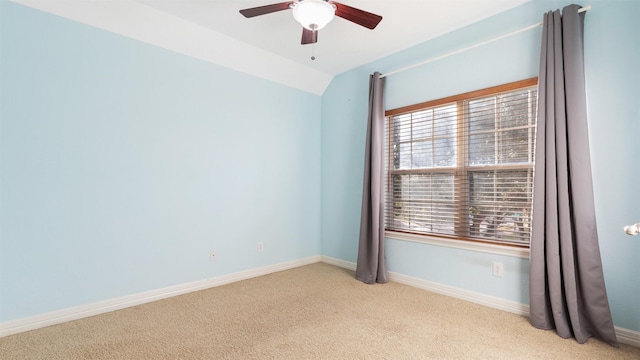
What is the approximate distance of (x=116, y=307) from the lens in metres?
2.62

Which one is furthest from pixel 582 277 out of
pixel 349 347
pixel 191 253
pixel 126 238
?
pixel 126 238

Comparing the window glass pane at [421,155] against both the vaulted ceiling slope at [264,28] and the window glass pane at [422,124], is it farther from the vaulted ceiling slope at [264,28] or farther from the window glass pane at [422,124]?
the vaulted ceiling slope at [264,28]

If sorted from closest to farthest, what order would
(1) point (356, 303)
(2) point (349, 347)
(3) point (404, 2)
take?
(2) point (349, 347)
(3) point (404, 2)
(1) point (356, 303)

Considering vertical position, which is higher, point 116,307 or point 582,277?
point 582,277

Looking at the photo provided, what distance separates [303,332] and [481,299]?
5.38 ft

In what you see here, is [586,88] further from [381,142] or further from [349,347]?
[349,347]

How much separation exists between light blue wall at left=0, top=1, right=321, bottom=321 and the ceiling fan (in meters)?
1.37

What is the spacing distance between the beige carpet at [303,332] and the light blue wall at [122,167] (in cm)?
38

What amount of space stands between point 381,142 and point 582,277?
205 centimetres

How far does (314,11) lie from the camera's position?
1.98 metres

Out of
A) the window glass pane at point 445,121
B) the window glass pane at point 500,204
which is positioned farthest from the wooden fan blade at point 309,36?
the window glass pane at point 500,204

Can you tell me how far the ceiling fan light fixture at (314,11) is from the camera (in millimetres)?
1952

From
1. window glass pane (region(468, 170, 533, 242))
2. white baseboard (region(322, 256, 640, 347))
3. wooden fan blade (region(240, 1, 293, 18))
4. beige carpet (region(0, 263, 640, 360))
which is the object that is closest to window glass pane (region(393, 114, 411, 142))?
window glass pane (region(468, 170, 533, 242))

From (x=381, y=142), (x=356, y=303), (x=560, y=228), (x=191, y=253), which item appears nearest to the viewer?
(x=560, y=228)
